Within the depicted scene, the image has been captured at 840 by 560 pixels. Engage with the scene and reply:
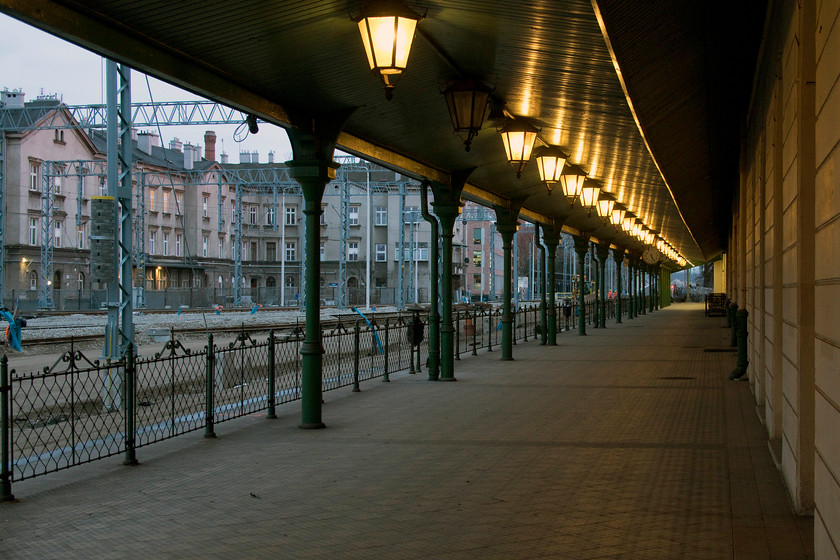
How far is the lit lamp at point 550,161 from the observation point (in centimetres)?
1137

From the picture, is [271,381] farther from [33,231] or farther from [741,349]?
[33,231]

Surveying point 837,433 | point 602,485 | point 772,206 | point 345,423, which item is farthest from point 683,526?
point 345,423

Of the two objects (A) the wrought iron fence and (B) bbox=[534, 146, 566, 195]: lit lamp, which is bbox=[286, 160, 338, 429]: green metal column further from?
(B) bbox=[534, 146, 566, 195]: lit lamp

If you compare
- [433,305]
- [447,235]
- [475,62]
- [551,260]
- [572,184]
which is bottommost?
[433,305]

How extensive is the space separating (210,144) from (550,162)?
65.7 meters

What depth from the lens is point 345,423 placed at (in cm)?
1012

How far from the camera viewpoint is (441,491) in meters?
6.69

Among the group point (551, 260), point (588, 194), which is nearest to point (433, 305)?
point (588, 194)

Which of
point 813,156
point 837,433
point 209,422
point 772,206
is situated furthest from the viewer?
point 209,422

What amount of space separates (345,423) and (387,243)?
61587 mm

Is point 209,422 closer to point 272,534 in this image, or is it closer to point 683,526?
point 272,534

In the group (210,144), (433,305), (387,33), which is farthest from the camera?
(210,144)

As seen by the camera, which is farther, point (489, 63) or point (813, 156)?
point (489, 63)

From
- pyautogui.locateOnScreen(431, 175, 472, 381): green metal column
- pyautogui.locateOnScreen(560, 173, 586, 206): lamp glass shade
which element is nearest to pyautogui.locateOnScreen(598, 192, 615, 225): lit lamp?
pyautogui.locateOnScreen(560, 173, 586, 206): lamp glass shade
